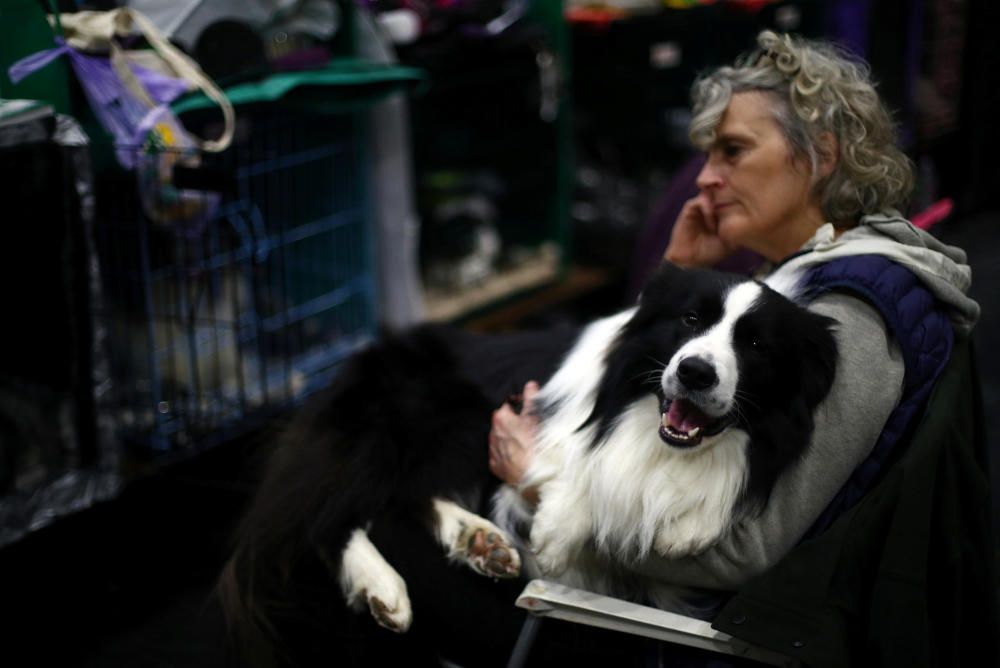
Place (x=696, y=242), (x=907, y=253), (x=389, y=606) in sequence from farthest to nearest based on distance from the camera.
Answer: (x=696, y=242) < (x=389, y=606) < (x=907, y=253)

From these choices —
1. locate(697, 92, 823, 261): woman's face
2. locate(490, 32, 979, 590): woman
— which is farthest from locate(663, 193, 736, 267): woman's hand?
locate(697, 92, 823, 261): woman's face

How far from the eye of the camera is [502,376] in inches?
78.2

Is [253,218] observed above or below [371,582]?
above

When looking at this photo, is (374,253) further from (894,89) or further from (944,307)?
(894,89)

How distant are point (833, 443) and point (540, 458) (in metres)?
0.49

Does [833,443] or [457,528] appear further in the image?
[457,528]

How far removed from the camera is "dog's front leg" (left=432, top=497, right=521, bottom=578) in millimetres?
1653

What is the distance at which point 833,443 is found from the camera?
1382 millimetres

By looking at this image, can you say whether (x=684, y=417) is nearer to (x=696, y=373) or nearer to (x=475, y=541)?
(x=696, y=373)

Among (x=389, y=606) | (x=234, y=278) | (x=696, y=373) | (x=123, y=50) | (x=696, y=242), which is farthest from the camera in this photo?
(x=234, y=278)

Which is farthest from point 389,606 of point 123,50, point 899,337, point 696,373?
point 123,50

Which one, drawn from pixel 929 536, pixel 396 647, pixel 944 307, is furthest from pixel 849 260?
pixel 396 647

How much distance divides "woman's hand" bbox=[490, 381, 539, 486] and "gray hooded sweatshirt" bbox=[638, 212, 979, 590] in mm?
351

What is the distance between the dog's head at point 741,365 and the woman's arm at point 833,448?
30 millimetres
